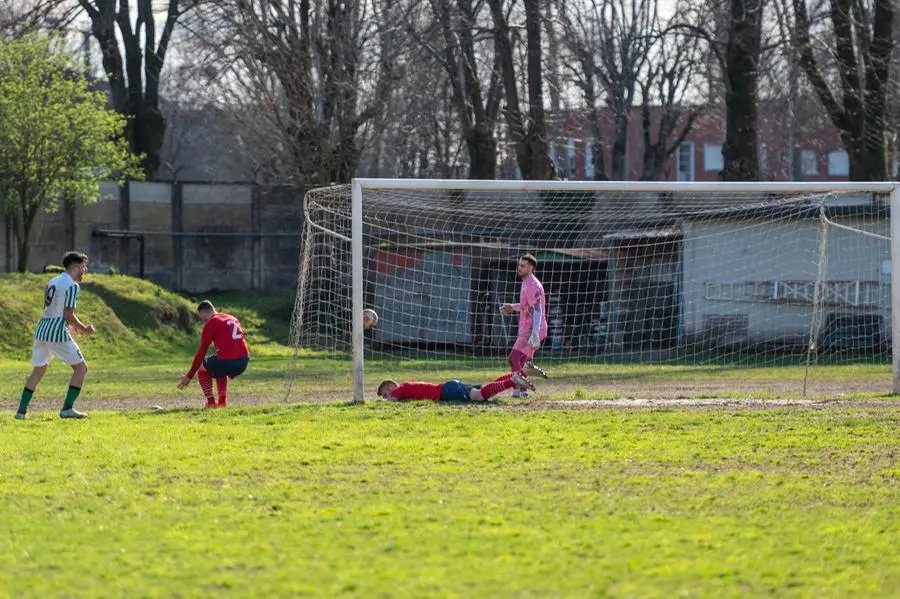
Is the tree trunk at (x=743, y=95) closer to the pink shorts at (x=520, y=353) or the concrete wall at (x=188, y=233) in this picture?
the concrete wall at (x=188, y=233)

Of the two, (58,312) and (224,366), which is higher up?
(58,312)

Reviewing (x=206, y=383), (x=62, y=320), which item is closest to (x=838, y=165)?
(x=206, y=383)

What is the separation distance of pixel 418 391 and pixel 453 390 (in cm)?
42

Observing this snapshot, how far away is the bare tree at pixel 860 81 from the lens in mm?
31094

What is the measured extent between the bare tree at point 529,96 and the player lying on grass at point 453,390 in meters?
17.2

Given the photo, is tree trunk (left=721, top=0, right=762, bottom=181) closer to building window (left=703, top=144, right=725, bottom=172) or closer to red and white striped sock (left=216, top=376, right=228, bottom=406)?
red and white striped sock (left=216, top=376, right=228, bottom=406)

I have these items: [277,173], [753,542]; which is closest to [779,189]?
[753,542]

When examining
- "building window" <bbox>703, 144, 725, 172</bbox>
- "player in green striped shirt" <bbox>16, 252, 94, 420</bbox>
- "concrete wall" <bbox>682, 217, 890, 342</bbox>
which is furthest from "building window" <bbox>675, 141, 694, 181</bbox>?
"player in green striped shirt" <bbox>16, 252, 94, 420</bbox>

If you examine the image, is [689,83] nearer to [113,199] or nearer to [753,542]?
[113,199]

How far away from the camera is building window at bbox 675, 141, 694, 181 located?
225 feet

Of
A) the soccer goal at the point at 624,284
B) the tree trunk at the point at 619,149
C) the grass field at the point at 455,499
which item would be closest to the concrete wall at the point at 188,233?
the soccer goal at the point at 624,284

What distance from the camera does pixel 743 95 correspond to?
30.1 metres

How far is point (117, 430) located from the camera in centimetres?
1198

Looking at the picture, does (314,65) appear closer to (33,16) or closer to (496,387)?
(33,16)
